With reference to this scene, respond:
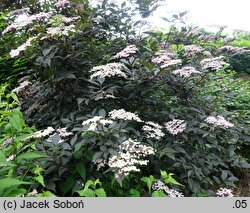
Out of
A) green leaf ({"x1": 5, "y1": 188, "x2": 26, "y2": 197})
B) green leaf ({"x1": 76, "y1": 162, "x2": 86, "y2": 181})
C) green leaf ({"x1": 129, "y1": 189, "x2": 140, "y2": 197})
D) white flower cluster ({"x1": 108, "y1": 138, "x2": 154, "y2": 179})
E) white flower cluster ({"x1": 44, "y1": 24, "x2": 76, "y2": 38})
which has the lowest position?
green leaf ({"x1": 129, "y1": 189, "x2": 140, "y2": 197})

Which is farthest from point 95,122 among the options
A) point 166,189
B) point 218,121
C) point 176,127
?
point 218,121

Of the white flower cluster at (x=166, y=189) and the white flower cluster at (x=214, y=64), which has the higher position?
the white flower cluster at (x=214, y=64)

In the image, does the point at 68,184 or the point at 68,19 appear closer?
the point at 68,184

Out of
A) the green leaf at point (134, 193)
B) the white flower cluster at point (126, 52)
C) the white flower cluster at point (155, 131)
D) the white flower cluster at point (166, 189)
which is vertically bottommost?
the green leaf at point (134, 193)

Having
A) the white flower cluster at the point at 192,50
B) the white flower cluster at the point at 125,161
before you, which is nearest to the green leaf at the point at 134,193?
the white flower cluster at the point at 125,161

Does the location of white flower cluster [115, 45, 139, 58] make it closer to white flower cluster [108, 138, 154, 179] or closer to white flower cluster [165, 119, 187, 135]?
white flower cluster [165, 119, 187, 135]

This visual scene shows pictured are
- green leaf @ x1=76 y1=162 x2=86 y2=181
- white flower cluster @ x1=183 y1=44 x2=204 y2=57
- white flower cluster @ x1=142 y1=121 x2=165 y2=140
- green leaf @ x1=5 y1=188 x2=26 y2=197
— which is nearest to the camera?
green leaf @ x1=5 y1=188 x2=26 y2=197

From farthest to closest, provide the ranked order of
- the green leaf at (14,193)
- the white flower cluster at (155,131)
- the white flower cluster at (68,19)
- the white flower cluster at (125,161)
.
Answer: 1. the white flower cluster at (68,19)
2. the white flower cluster at (155,131)
3. the white flower cluster at (125,161)
4. the green leaf at (14,193)

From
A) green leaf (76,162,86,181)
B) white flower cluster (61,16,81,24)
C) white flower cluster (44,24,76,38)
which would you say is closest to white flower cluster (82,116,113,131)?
green leaf (76,162,86,181)

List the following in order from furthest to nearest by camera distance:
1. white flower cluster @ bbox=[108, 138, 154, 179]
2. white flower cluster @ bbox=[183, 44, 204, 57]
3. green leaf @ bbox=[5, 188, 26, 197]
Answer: white flower cluster @ bbox=[183, 44, 204, 57], white flower cluster @ bbox=[108, 138, 154, 179], green leaf @ bbox=[5, 188, 26, 197]

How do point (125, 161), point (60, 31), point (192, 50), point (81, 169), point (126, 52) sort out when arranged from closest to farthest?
point (125, 161) < point (81, 169) < point (60, 31) < point (126, 52) < point (192, 50)

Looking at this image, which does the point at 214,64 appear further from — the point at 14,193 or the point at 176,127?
the point at 14,193

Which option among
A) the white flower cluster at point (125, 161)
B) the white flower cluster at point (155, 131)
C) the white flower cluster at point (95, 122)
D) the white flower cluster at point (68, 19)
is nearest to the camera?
the white flower cluster at point (125, 161)

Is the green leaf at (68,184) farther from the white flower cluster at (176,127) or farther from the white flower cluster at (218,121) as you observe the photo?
the white flower cluster at (218,121)
